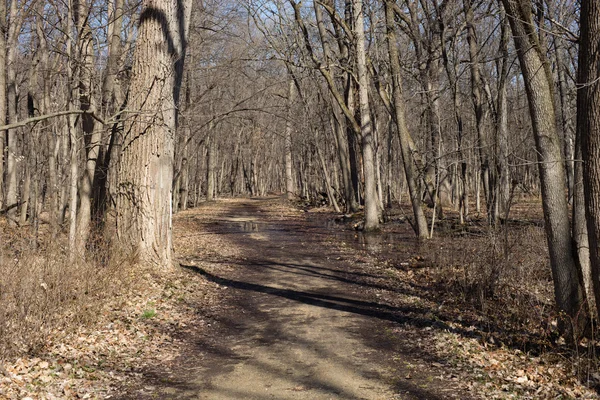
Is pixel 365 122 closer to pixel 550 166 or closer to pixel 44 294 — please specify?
pixel 550 166

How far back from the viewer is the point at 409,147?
15.7 metres

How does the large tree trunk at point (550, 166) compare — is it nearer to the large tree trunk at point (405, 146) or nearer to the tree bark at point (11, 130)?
the large tree trunk at point (405, 146)

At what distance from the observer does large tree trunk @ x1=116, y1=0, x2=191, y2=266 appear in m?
10.2

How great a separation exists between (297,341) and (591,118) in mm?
4164

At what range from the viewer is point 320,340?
6.66 meters

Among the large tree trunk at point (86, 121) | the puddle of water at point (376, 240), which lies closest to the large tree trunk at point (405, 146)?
the puddle of water at point (376, 240)

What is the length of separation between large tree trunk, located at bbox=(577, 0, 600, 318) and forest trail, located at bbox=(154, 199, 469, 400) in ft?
7.03

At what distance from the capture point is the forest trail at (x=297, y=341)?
17.1ft

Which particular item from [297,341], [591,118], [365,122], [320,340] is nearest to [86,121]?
[297,341]

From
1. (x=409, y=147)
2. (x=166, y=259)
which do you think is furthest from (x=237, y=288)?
(x=409, y=147)

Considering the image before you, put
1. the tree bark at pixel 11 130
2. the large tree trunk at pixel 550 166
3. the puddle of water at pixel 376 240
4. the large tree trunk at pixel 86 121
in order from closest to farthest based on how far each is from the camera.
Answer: the large tree trunk at pixel 550 166
the large tree trunk at pixel 86 121
the puddle of water at pixel 376 240
the tree bark at pixel 11 130

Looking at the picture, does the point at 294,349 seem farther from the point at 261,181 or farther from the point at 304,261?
the point at 261,181

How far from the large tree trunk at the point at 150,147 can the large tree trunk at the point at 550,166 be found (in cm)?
649

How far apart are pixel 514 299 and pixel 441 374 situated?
286 centimetres
